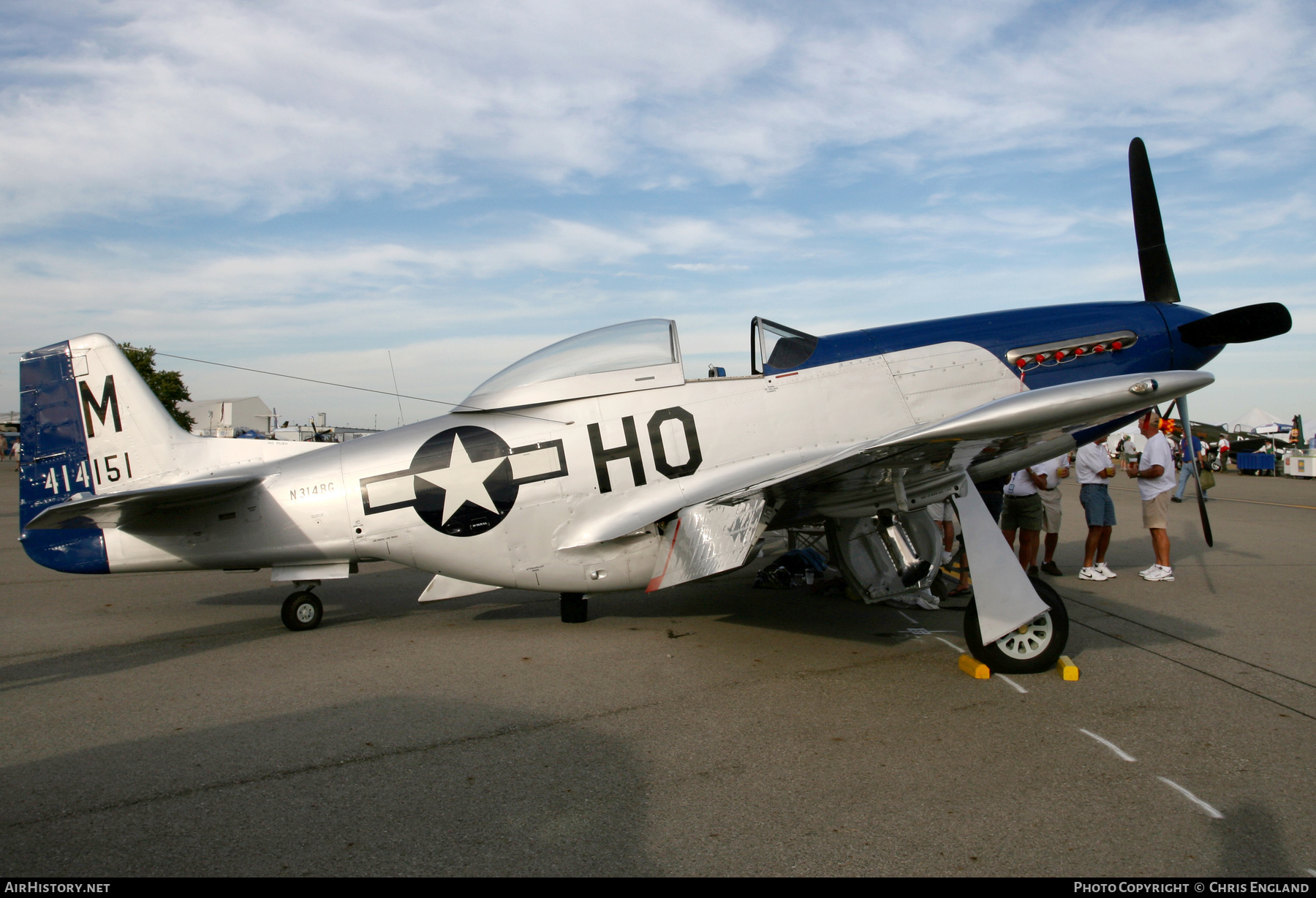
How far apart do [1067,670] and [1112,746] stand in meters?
1.02

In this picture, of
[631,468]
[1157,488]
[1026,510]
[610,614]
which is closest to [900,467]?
[631,468]

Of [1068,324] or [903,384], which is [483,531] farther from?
[1068,324]

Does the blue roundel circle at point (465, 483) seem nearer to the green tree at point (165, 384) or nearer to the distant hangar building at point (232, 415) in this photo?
the distant hangar building at point (232, 415)

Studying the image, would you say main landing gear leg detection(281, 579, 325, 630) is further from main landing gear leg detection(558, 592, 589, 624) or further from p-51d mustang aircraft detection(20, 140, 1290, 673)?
main landing gear leg detection(558, 592, 589, 624)

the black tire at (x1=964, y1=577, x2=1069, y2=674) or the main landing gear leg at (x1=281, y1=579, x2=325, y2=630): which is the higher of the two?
the main landing gear leg at (x1=281, y1=579, x2=325, y2=630)

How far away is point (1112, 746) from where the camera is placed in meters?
3.45

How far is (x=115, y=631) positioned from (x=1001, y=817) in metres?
6.94

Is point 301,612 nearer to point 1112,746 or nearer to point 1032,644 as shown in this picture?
point 1032,644

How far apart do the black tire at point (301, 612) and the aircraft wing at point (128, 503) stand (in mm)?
1066

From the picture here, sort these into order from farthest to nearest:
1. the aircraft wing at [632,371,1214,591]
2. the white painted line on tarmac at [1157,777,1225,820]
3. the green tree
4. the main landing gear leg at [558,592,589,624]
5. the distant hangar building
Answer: the green tree → the distant hangar building → the main landing gear leg at [558,592,589,624] → the aircraft wing at [632,371,1214,591] → the white painted line on tarmac at [1157,777,1225,820]

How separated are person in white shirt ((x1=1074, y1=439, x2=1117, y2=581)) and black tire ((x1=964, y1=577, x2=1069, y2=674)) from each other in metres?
3.76

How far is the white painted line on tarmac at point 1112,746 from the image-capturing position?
3320 millimetres

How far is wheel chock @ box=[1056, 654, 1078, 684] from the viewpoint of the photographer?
440cm

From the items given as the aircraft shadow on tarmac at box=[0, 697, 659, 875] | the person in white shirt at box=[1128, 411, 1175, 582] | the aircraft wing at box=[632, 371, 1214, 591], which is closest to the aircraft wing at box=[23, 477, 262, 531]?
the aircraft shadow on tarmac at box=[0, 697, 659, 875]
